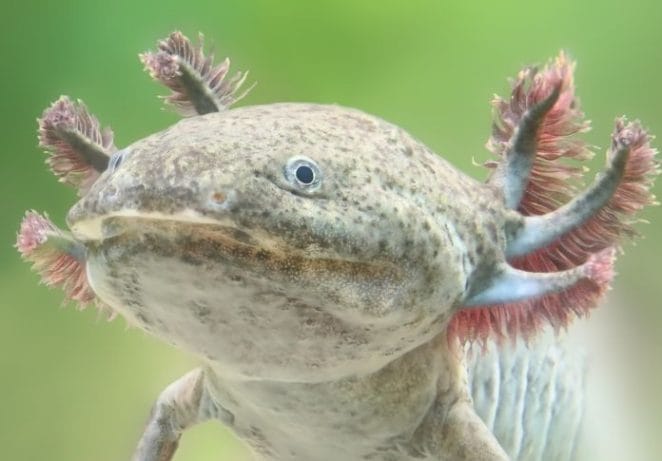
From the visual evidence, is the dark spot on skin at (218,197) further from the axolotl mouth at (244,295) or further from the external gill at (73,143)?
the external gill at (73,143)

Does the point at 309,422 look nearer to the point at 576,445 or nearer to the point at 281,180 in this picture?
the point at 281,180

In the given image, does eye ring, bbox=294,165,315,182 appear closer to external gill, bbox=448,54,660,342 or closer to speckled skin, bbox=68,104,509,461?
speckled skin, bbox=68,104,509,461

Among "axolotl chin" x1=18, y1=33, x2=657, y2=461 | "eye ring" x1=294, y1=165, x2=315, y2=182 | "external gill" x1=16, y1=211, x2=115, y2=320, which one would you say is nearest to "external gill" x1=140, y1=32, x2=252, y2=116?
"axolotl chin" x1=18, y1=33, x2=657, y2=461

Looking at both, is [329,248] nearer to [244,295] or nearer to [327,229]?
[327,229]

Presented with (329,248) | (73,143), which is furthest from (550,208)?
(73,143)

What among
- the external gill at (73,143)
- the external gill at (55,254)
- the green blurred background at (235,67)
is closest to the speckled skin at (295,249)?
the external gill at (55,254)

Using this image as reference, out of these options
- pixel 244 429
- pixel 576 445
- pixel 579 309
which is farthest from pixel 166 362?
pixel 579 309

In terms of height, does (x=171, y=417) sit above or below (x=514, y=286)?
below
